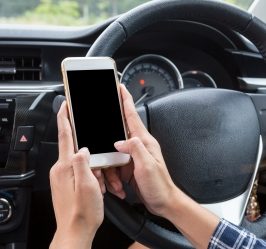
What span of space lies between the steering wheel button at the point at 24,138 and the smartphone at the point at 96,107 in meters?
0.37

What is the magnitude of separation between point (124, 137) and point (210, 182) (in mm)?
237

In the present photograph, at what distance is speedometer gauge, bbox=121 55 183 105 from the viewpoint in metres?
1.34

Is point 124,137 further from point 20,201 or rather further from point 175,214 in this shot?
point 20,201

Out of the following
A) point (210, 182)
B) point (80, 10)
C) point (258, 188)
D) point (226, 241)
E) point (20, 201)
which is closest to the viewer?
point (226, 241)

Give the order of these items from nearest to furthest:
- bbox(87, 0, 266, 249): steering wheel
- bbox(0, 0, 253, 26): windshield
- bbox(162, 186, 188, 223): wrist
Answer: bbox(162, 186, 188, 223): wrist → bbox(87, 0, 266, 249): steering wheel → bbox(0, 0, 253, 26): windshield

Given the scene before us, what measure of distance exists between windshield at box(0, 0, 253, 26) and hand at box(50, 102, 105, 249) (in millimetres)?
716

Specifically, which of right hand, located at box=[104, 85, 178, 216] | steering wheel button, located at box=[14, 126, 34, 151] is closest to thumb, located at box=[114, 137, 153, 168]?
right hand, located at box=[104, 85, 178, 216]

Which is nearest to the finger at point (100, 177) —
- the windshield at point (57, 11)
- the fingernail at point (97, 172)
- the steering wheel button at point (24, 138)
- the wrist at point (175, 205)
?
the fingernail at point (97, 172)

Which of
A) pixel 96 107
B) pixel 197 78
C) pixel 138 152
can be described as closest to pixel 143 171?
pixel 138 152

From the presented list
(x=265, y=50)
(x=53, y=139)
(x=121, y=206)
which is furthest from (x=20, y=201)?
(x=265, y=50)

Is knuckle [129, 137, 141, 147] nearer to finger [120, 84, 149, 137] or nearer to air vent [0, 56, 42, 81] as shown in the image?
finger [120, 84, 149, 137]

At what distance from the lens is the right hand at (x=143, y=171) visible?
0.79 metres

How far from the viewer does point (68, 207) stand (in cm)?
75

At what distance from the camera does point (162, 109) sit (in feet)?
3.23
